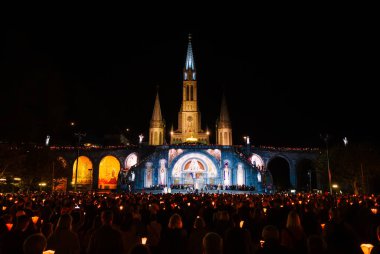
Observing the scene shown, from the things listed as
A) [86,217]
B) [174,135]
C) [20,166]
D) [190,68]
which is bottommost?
[86,217]

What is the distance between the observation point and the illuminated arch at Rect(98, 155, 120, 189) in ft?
224

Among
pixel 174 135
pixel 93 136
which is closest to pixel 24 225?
pixel 174 135

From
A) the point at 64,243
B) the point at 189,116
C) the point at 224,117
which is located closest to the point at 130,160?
the point at 189,116

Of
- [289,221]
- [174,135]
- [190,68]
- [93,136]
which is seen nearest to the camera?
[289,221]

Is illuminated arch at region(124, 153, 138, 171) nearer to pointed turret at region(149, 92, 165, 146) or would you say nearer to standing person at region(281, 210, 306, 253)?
pointed turret at region(149, 92, 165, 146)

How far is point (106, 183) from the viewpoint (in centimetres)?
6862

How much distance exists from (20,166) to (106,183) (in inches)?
1111

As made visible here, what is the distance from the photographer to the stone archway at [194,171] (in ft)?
191

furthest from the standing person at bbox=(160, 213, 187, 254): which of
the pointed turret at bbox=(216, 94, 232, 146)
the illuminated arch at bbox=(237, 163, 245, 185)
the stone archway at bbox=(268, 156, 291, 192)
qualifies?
the stone archway at bbox=(268, 156, 291, 192)

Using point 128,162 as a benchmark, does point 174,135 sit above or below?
above

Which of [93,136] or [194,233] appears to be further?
[93,136]

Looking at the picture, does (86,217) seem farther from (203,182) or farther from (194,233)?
(203,182)

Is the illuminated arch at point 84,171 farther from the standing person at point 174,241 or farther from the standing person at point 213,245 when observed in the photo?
the standing person at point 213,245

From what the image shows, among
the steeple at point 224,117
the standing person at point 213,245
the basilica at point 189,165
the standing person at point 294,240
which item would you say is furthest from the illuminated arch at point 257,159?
the standing person at point 213,245
